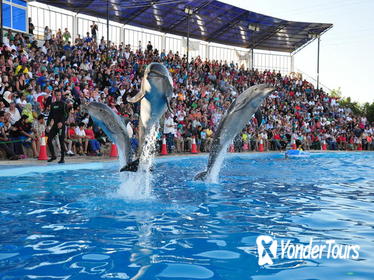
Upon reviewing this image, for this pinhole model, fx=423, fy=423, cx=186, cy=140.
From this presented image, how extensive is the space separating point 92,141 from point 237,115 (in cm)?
668

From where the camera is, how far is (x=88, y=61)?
17.1 meters

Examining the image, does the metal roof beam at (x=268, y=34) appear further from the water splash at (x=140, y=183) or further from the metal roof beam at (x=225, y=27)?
the water splash at (x=140, y=183)

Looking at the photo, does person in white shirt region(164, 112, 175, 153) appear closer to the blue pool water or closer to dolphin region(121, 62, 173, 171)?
the blue pool water

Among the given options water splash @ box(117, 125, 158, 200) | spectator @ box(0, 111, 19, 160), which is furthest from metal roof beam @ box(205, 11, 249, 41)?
water splash @ box(117, 125, 158, 200)

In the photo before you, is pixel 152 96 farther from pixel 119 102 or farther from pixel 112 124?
pixel 119 102

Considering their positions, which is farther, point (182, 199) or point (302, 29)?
point (302, 29)

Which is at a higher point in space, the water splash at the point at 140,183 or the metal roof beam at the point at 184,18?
the metal roof beam at the point at 184,18

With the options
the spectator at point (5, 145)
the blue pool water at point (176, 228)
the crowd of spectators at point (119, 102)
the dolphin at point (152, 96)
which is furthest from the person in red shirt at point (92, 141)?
the dolphin at point (152, 96)

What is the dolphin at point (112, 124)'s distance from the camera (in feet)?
23.8

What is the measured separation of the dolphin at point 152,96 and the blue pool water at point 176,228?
1.05 meters

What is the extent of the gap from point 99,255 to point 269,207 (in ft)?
9.21

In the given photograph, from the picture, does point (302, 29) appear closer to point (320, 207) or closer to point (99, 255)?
point (320, 207)

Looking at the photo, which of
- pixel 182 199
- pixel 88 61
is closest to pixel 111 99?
pixel 88 61

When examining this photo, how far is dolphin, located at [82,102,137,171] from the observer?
7.26 m
